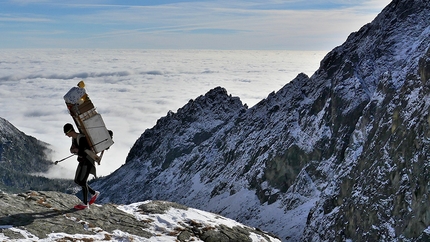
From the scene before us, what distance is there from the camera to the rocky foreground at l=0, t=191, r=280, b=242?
69.2ft

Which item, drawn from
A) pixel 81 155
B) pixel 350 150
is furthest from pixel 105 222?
pixel 350 150

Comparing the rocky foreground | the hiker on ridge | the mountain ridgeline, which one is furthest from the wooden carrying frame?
the mountain ridgeline

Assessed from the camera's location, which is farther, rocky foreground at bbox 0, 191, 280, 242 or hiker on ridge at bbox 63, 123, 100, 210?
hiker on ridge at bbox 63, 123, 100, 210

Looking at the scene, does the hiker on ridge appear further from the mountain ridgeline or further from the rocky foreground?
the mountain ridgeline

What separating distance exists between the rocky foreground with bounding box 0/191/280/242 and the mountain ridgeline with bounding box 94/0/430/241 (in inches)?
2251

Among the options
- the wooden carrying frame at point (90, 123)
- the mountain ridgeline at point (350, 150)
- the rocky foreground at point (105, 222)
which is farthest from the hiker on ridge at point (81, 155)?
the mountain ridgeline at point (350, 150)

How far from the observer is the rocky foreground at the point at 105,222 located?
2108cm

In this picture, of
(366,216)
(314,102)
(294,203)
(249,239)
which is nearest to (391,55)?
(314,102)

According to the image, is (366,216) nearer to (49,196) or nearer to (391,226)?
(391,226)

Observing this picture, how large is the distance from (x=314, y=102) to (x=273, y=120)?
99.6 ft

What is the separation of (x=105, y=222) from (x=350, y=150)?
107379mm

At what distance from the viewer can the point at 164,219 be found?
25.7 m

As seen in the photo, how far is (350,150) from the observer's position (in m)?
124

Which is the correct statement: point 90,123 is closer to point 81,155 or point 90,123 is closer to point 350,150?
point 81,155
